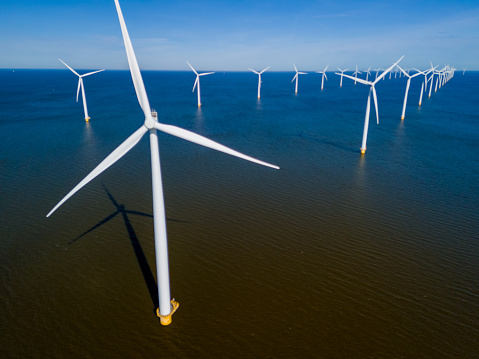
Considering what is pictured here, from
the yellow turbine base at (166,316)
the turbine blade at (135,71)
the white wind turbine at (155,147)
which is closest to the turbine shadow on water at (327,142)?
the white wind turbine at (155,147)

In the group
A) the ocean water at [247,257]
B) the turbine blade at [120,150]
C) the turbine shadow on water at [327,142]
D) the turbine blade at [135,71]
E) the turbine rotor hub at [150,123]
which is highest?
the turbine blade at [135,71]

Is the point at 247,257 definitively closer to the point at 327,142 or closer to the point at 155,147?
the point at 155,147

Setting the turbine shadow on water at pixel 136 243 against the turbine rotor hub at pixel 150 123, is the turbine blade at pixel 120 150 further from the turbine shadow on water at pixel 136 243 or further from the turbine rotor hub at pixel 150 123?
the turbine shadow on water at pixel 136 243

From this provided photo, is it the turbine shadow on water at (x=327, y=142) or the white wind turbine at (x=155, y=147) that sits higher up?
the white wind turbine at (x=155, y=147)

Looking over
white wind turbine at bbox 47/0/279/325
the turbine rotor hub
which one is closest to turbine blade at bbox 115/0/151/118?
white wind turbine at bbox 47/0/279/325

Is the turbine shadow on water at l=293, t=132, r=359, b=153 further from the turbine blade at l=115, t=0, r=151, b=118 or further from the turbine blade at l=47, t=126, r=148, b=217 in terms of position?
the turbine blade at l=115, t=0, r=151, b=118

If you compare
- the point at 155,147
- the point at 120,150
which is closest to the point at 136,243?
the point at 120,150

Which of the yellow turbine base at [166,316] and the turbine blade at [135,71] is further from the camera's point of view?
the yellow turbine base at [166,316]

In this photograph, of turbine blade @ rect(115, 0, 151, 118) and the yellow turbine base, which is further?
the yellow turbine base
